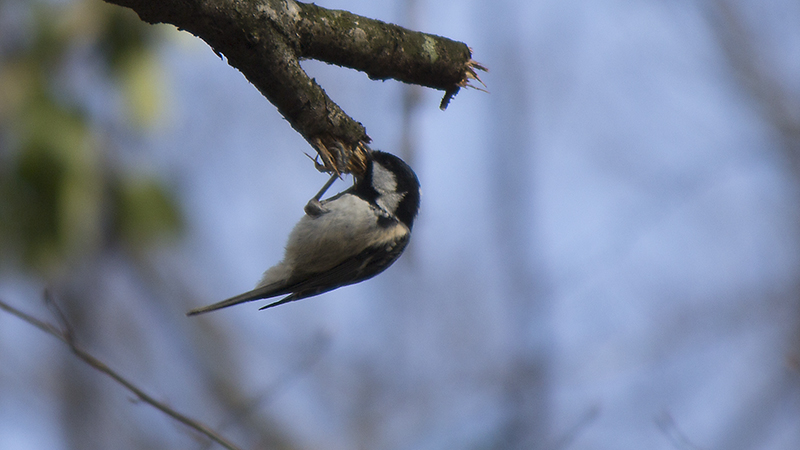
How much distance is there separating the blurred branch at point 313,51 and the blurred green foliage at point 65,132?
279cm

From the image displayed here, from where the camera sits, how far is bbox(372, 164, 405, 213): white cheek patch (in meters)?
2.93

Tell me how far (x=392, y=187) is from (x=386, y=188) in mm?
27

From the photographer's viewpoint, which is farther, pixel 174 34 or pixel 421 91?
pixel 174 34

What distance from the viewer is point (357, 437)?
7699 mm

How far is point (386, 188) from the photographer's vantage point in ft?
10.0

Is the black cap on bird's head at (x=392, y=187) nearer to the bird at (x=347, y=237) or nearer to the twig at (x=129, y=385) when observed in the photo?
the bird at (x=347, y=237)

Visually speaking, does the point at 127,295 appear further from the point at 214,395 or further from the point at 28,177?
the point at 28,177

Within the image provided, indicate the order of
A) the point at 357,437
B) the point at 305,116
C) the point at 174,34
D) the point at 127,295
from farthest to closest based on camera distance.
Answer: the point at 127,295
the point at 357,437
the point at 174,34
the point at 305,116

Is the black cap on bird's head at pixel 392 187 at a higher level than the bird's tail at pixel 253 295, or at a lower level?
higher

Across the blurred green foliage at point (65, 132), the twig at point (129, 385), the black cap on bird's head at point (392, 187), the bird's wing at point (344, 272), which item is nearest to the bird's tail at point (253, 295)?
the bird's wing at point (344, 272)

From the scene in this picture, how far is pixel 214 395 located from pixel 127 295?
2407 mm

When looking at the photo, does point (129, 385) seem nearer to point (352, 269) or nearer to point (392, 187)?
point (352, 269)

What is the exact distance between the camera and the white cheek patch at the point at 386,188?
115 inches

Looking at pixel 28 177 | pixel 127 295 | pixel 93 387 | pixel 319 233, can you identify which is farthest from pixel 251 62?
pixel 127 295
